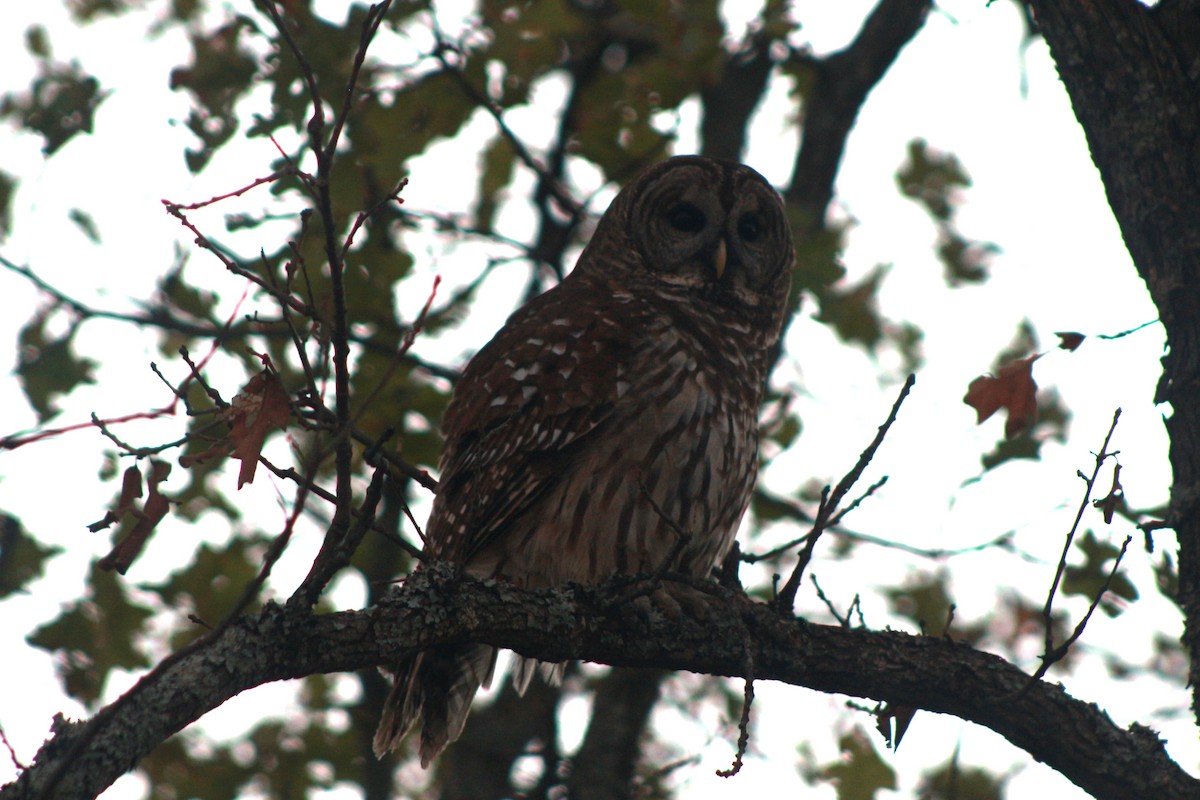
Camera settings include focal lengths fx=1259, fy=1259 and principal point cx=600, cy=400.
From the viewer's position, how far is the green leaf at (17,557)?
5211mm

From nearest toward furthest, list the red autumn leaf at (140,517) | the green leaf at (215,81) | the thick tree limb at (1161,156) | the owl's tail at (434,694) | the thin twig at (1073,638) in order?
the red autumn leaf at (140,517)
the thin twig at (1073,638)
the thick tree limb at (1161,156)
the owl's tail at (434,694)
the green leaf at (215,81)

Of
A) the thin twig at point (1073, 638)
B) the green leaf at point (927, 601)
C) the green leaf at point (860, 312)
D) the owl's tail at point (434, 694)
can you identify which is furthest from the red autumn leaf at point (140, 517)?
the green leaf at point (927, 601)

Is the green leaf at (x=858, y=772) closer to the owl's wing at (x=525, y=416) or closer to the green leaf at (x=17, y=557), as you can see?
the owl's wing at (x=525, y=416)

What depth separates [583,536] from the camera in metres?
4.20

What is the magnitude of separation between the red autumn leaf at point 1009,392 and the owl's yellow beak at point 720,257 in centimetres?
158

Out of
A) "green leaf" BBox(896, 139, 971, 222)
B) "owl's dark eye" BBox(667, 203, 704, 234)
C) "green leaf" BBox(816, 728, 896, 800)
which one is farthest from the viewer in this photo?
"green leaf" BBox(896, 139, 971, 222)

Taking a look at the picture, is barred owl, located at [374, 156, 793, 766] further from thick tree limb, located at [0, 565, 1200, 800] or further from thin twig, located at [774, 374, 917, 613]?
thin twig, located at [774, 374, 917, 613]

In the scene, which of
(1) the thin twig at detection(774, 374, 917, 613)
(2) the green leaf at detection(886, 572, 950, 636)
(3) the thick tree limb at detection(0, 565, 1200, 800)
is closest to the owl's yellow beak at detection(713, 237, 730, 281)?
(3) the thick tree limb at detection(0, 565, 1200, 800)

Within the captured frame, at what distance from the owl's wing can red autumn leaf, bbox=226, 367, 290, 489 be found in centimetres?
174

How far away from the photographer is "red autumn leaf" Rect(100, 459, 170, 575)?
2.49 m

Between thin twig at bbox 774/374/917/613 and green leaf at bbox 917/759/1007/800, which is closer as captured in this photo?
thin twig at bbox 774/374/917/613

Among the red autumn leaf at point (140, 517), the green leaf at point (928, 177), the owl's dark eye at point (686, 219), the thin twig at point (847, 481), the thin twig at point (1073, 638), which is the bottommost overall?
the red autumn leaf at point (140, 517)

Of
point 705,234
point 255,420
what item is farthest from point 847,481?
point 705,234

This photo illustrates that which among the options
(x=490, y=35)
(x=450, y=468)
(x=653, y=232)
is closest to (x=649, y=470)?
(x=450, y=468)
